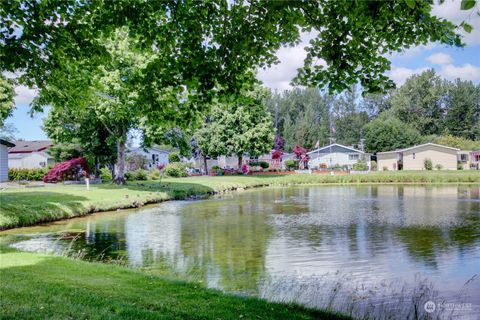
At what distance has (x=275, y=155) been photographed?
78562 millimetres

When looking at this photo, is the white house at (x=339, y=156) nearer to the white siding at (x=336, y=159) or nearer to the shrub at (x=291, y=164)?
the white siding at (x=336, y=159)

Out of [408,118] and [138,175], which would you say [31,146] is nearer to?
[138,175]

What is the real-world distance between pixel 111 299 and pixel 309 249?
32.3 ft

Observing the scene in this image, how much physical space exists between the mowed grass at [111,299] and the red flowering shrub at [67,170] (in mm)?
32822

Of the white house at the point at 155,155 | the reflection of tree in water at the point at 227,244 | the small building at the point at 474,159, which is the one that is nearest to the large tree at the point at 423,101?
the small building at the point at 474,159

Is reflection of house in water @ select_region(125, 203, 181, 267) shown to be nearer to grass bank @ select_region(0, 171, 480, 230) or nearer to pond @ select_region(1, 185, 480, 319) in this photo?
pond @ select_region(1, 185, 480, 319)

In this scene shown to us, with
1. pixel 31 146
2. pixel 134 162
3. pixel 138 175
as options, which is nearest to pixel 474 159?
pixel 134 162

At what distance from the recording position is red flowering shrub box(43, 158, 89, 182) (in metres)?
41.2

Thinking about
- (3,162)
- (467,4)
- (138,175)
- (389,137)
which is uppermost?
(389,137)

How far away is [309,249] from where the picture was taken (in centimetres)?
1580

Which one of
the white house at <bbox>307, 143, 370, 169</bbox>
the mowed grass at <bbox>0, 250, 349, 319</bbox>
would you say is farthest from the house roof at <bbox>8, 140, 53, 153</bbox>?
the mowed grass at <bbox>0, 250, 349, 319</bbox>

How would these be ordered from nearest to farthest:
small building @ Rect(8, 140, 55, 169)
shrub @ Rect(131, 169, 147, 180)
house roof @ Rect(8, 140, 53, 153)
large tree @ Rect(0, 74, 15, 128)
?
large tree @ Rect(0, 74, 15, 128), shrub @ Rect(131, 169, 147, 180), small building @ Rect(8, 140, 55, 169), house roof @ Rect(8, 140, 53, 153)

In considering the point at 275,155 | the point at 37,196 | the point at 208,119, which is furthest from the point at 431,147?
the point at 37,196

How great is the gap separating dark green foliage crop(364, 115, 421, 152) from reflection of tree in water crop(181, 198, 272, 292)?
66380mm
